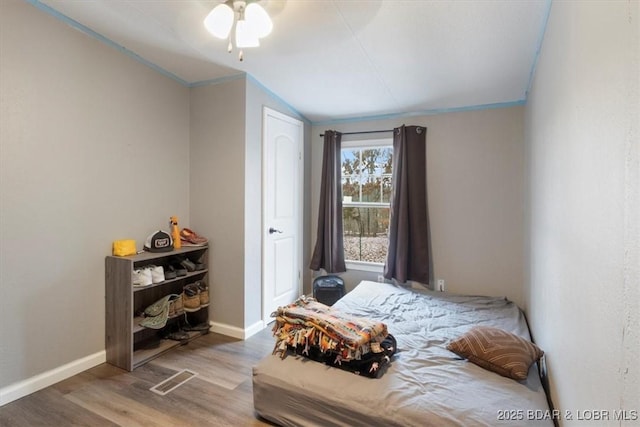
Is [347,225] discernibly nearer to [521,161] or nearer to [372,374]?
[521,161]

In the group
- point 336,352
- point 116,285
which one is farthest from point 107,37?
point 336,352

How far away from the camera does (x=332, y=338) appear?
1735mm

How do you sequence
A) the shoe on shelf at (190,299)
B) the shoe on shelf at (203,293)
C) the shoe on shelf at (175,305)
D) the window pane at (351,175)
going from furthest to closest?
the window pane at (351,175) → the shoe on shelf at (203,293) → the shoe on shelf at (190,299) → the shoe on shelf at (175,305)

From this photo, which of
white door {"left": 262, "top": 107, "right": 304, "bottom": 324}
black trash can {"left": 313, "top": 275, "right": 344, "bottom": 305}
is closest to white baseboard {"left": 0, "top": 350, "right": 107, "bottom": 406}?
white door {"left": 262, "top": 107, "right": 304, "bottom": 324}

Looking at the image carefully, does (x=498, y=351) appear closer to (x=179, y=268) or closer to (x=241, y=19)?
(x=241, y=19)

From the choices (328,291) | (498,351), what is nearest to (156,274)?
(328,291)

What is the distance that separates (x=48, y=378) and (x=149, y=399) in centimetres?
76

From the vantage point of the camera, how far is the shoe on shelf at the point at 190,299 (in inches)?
109

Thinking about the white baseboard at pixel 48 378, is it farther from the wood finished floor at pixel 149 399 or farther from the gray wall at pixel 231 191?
the gray wall at pixel 231 191

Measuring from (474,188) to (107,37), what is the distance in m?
3.45

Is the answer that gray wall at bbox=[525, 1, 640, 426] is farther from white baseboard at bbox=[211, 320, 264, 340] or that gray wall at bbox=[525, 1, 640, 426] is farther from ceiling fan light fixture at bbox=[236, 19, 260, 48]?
white baseboard at bbox=[211, 320, 264, 340]

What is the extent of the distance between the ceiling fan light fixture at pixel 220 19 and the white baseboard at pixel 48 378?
8.03 ft

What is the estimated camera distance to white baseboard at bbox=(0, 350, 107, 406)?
1887 mm

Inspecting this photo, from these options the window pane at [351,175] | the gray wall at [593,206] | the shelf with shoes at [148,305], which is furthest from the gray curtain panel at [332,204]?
the gray wall at [593,206]
